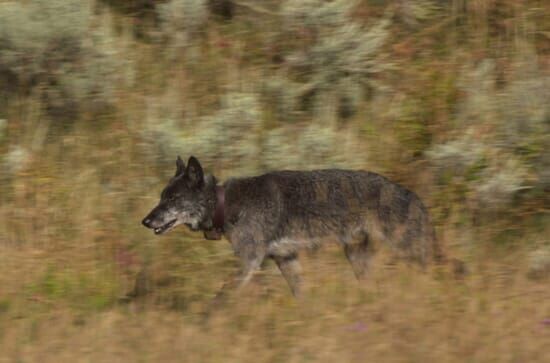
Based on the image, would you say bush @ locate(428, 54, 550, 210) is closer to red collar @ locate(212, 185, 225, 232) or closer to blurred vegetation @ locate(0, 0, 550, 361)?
blurred vegetation @ locate(0, 0, 550, 361)

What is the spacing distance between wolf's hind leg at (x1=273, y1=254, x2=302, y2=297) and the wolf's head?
0.70 metres

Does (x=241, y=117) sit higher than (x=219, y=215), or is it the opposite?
(x=241, y=117)

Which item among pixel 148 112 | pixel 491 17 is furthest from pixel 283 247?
pixel 491 17

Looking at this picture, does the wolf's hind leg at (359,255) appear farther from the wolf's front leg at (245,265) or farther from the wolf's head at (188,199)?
the wolf's head at (188,199)

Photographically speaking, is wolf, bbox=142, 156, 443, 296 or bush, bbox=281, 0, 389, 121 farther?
bush, bbox=281, 0, 389, 121

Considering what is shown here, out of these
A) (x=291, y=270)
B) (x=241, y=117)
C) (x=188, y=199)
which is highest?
(x=241, y=117)

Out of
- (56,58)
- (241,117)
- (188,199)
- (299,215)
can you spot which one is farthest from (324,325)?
(56,58)

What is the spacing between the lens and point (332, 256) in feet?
30.8

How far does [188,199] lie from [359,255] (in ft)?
4.69

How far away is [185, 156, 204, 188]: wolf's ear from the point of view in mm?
9141

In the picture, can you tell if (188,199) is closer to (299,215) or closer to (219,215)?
(219,215)

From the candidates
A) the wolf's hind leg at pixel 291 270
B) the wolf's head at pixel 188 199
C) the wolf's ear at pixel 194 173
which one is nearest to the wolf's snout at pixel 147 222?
the wolf's head at pixel 188 199

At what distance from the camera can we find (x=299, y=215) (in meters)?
9.15

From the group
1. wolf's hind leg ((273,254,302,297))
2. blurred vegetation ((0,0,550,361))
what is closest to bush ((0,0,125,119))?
blurred vegetation ((0,0,550,361))
